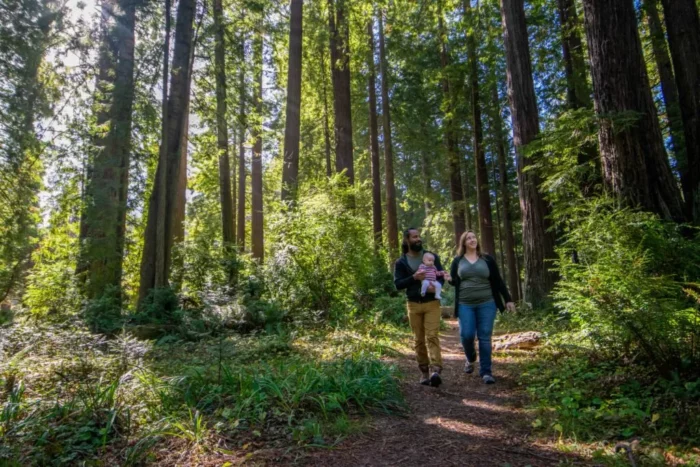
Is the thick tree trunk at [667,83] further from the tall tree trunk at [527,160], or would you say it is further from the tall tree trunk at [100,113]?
the tall tree trunk at [100,113]

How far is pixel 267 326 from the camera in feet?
26.9

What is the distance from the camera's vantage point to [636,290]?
12.5 feet

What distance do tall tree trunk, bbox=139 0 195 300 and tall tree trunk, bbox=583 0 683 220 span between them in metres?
8.70

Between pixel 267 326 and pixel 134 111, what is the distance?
680 cm

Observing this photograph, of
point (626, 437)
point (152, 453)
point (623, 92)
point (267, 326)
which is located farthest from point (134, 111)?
point (626, 437)

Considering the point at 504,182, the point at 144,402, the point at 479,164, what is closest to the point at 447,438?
the point at 144,402

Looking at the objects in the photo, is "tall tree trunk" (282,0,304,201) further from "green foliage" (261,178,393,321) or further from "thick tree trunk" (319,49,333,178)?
"thick tree trunk" (319,49,333,178)

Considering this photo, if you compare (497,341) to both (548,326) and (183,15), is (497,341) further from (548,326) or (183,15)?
(183,15)

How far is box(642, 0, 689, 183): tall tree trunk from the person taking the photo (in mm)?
8906

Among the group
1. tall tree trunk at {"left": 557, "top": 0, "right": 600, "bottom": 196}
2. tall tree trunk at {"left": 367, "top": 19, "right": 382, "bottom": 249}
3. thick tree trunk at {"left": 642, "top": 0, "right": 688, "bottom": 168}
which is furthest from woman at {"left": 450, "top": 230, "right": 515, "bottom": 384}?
tall tree trunk at {"left": 367, "top": 19, "right": 382, "bottom": 249}

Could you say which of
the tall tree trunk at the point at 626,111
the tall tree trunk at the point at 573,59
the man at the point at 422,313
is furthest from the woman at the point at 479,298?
the tall tree trunk at the point at 573,59

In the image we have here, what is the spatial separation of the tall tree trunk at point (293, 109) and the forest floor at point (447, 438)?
25.3 feet

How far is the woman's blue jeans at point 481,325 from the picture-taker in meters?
4.98

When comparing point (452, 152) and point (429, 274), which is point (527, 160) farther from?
point (452, 152)
